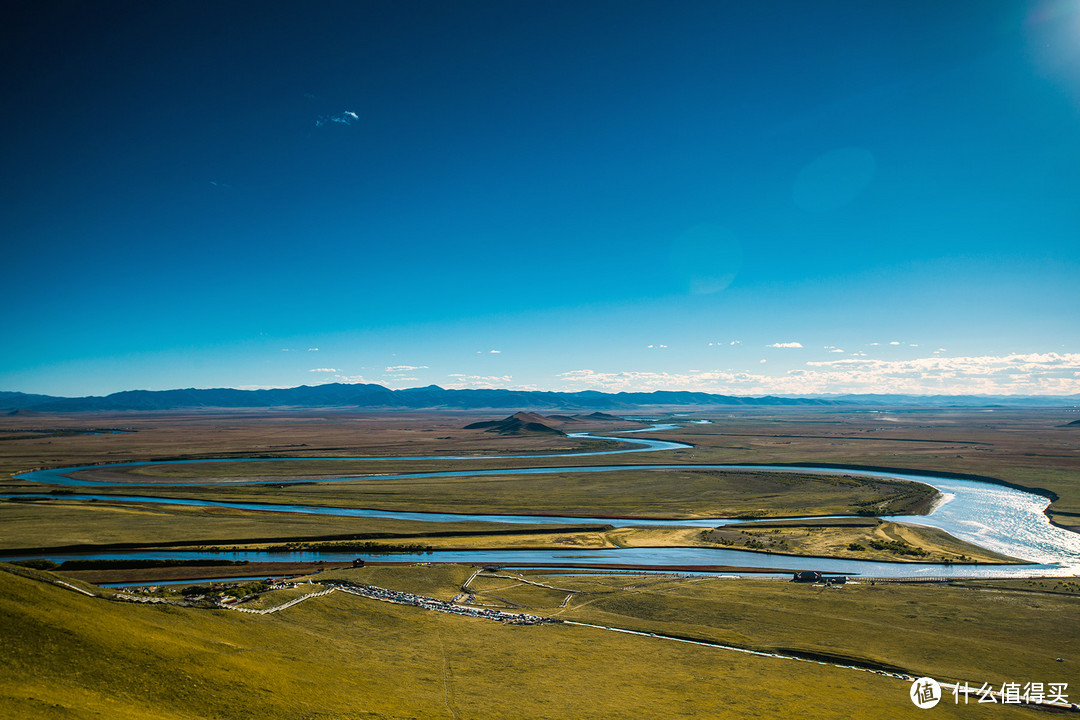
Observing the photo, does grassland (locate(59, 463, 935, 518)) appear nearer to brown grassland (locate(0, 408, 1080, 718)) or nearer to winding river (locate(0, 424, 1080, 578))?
winding river (locate(0, 424, 1080, 578))

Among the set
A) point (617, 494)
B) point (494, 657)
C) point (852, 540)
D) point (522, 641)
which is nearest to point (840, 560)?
point (852, 540)

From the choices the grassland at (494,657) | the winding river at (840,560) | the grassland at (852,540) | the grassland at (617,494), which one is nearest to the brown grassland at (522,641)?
the grassland at (494,657)

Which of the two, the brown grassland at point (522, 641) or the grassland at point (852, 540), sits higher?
the brown grassland at point (522, 641)

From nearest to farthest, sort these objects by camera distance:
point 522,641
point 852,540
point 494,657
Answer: point 494,657, point 522,641, point 852,540

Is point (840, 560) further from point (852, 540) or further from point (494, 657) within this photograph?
point (494, 657)

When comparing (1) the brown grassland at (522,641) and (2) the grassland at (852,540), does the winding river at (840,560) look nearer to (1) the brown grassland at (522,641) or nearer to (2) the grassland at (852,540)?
(2) the grassland at (852,540)

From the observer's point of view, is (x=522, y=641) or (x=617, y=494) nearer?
(x=522, y=641)

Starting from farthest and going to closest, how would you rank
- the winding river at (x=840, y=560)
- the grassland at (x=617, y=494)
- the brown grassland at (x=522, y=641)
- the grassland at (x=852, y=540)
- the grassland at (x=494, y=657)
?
the grassland at (x=617, y=494), the grassland at (x=852, y=540), the winding river at (x=840, y=560), the brown grassland at (x=522, y=641), the grassland at (x=494, y=657)

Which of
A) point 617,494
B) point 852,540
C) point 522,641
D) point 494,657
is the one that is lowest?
point 617,494
